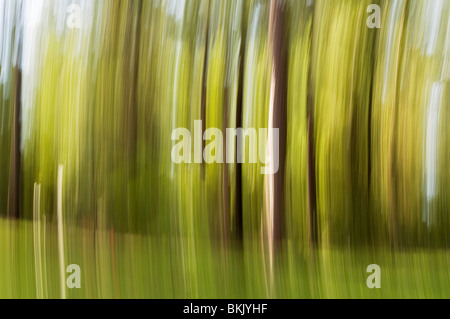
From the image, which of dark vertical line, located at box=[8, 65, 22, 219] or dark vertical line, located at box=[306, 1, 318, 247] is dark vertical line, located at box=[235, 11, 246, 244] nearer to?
dark vertical line, located at box=[306, 1, 318, 247]

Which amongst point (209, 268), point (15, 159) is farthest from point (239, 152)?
point (15, 159)

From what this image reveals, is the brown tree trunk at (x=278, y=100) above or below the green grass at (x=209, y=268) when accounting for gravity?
above

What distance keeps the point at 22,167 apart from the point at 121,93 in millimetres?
212

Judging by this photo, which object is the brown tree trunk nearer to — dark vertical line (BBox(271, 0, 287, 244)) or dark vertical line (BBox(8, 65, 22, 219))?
dark vertical line (BBox(271, 0, 287, 244))

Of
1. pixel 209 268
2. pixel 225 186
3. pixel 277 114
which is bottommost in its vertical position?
pixel 209 268

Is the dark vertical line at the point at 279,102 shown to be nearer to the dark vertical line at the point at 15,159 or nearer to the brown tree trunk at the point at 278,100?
the brown tree trunk at the point at 278,100

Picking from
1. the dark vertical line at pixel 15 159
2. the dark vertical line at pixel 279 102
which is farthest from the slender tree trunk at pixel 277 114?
the dark vertical line at pixel 15 159

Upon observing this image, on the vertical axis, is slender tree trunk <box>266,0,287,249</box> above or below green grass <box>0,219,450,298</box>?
above

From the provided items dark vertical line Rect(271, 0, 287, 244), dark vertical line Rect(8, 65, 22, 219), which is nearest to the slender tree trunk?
dark vertical line Rect(271, 0, 287, 244)

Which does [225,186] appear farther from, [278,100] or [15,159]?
[15,159]

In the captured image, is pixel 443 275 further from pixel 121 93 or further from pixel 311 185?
pixel 121 93

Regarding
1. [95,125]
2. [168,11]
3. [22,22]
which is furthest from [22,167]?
[168,11]

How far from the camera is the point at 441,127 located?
2.71 feet

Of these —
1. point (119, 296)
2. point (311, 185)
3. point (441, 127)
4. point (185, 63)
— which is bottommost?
point (119, 296)
